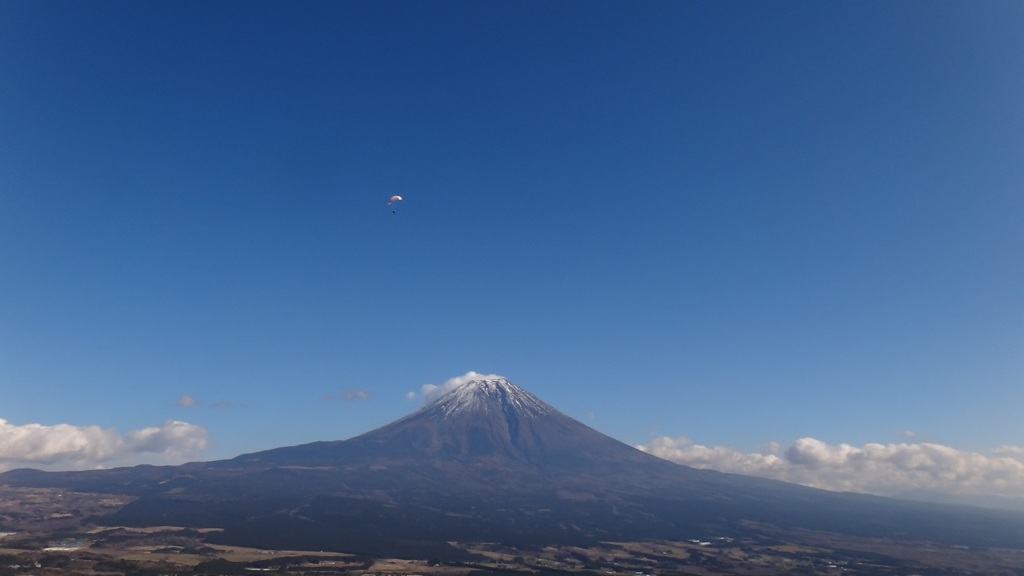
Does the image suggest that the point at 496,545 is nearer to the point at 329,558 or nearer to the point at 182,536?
the point at 329,558

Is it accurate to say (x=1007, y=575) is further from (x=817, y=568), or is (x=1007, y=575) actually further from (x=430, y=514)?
(x=430, y=514)

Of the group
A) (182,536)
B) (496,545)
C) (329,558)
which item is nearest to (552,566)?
(496,545)

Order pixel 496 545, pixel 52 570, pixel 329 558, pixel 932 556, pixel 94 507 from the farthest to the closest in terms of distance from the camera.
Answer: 1. pixel 94 507
2. pixel 932 556
3. pixel 496 545
4. pixel 329 558
5. pixel 52 570

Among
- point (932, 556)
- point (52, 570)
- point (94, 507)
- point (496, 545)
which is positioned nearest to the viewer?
point (52, 570)

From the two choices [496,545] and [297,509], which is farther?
[297,509]

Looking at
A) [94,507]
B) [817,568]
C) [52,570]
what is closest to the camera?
[52,570]

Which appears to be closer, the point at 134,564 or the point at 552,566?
the point at 134,564

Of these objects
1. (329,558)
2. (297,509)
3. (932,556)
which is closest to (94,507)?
Result: (297,509)

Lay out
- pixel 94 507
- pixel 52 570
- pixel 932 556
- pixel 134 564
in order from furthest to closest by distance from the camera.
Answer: pixel 94 507 → pixel 932 556 → pixel 134 564 → pixel 52 570
